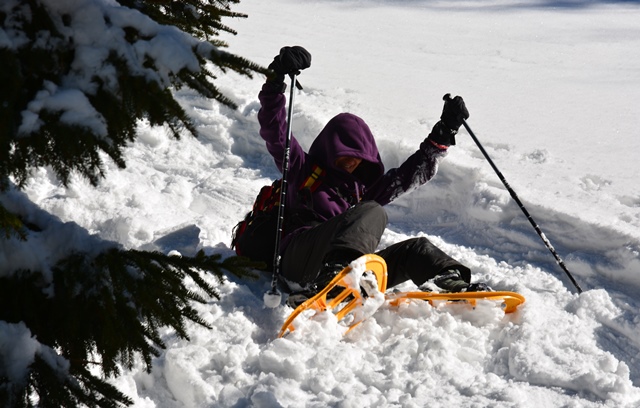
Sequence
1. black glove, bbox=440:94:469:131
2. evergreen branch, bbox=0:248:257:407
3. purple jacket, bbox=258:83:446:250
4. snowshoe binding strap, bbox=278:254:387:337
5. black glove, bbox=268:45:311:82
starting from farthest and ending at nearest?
black glove, bbox=440:94:469:131 < purple jacket, bbox=258:83:446:250 < black glove, bbox=268:45:311:82 < snowshoe binding strap, bbox=278:254:387:337 < evergreen branch, bbox=0:248:257:407

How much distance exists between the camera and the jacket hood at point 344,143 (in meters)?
4.80

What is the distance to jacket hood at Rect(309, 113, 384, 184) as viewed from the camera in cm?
480

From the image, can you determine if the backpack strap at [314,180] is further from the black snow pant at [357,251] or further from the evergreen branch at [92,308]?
the evergreen branch at [92,308]

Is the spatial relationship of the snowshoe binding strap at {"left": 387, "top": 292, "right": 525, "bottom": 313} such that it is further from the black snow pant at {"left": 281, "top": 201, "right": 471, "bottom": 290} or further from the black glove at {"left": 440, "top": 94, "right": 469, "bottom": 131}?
the black glove at {"left": 440, "top": 94, "right": 469, "bottom": 131}

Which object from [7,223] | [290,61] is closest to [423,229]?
[290,61]

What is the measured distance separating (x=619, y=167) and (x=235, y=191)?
3.53 m

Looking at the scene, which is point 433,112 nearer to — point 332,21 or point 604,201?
point 604,201

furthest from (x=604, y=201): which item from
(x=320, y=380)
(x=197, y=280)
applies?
(x=197, y=280)

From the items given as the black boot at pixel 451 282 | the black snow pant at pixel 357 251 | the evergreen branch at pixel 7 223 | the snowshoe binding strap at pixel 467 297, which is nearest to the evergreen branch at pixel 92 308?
the evergreen branch at pixel 7 223

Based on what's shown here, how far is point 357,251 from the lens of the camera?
4051 mm

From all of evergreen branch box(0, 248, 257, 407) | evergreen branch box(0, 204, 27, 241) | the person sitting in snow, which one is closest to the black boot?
the person sitting in snow

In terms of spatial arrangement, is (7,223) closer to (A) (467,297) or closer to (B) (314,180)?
(A) (467,297)

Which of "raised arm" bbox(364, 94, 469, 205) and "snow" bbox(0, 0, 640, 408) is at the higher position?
"raised arm" bbox(364, 94, 469, 205)

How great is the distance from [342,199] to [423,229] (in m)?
1.31
